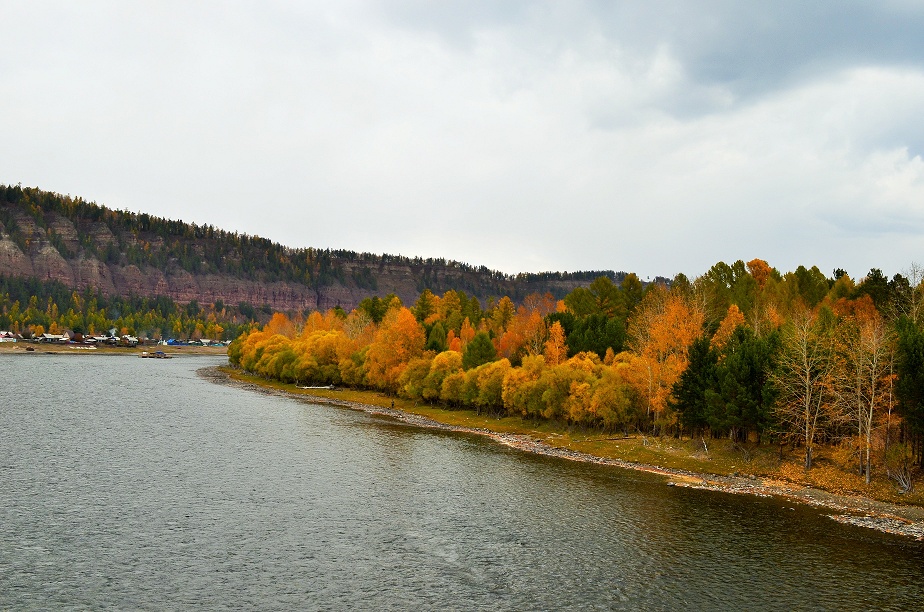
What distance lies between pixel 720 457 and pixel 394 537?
47.9 meters

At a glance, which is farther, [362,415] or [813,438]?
[362,415]

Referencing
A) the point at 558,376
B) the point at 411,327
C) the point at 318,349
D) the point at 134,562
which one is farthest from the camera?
the point at 318,349

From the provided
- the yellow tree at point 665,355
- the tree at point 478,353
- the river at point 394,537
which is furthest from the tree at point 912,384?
the tree at point 478,353

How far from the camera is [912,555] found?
4738 centimetres

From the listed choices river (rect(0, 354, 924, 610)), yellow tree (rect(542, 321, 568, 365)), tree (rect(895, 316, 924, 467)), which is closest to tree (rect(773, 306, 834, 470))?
tree (rect(895, 316, 924, 467))

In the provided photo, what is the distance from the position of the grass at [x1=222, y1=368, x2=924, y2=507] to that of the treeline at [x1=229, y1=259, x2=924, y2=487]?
1.57 meters

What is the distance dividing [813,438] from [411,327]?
281ft

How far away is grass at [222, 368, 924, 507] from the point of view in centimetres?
6562

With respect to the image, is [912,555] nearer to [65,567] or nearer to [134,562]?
[134,562]

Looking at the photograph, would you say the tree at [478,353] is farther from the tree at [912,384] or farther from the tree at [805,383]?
the tree at [912,384]

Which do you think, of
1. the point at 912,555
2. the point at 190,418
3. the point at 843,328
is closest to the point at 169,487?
the point at 190,418

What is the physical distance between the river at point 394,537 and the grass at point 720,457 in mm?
8313

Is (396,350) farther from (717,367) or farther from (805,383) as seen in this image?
(805,383)

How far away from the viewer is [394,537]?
4862 centimetres
